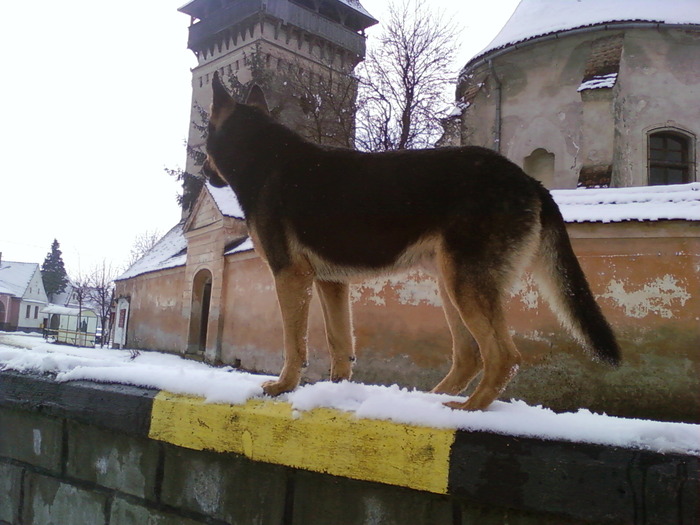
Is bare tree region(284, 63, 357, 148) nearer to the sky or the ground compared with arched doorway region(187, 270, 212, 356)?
nearer to the sky

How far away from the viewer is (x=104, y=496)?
9.87ft

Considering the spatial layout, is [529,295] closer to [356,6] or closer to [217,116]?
[217,116]

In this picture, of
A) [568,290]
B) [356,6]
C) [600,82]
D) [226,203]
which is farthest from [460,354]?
[356,6]

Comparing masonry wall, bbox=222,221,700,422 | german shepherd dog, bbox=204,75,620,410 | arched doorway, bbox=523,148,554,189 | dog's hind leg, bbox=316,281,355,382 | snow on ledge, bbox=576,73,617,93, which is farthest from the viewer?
arched doorway, bbox=523,148,554,189

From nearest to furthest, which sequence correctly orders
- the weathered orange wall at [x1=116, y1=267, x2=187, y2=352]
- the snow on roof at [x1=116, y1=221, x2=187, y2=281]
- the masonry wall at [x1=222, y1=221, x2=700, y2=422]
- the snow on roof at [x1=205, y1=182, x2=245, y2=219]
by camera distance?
1. the masonry wall at [x1=222, y1=221, x2=700, y2=422]
2. the snow on roof at [x1=205, y1=182, x2=245, y2=219]
3. the weathered orange wall at [x1=116, y1=267, x2=187, y2=352]
4. the snow on roof at [x1=116, y1=221, x2=187, y2=281]

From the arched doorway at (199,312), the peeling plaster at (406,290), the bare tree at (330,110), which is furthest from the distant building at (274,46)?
the peeling plaster at (406,290)

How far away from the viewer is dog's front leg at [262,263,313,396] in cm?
293

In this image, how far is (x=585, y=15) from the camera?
18.2 m

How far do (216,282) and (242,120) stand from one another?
15097mm

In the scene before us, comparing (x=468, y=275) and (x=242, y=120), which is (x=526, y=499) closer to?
(x=468, y=275)

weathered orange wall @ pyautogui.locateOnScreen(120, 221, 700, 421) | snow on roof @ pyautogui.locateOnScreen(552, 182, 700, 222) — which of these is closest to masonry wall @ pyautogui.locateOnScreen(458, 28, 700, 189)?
snow on roof @ pyautogui.locateOnScreen(552, 182, 700, 222)

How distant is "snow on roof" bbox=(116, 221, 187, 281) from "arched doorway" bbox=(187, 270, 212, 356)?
2304 mm

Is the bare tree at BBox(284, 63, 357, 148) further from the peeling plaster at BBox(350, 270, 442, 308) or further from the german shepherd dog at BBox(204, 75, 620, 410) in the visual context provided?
the german shepherd dog at BBox(204, 75, 620, 410)

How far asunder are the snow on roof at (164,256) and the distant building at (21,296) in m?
42.6
